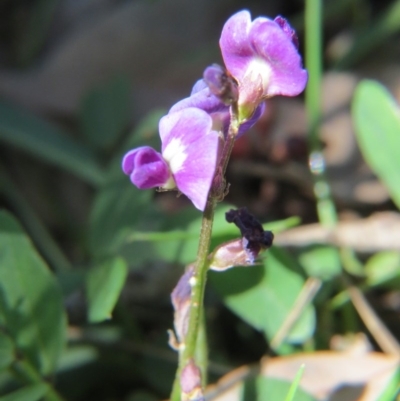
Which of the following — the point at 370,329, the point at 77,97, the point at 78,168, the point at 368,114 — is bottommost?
the point at 370,329

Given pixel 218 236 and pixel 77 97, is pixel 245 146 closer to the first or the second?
pixel 77 97

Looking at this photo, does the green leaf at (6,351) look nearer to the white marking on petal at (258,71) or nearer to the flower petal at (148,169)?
the flower petal at (148,169)

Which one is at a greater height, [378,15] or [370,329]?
[378,15]

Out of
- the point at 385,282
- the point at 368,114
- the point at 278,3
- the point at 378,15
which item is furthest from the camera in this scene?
the point at 278,3

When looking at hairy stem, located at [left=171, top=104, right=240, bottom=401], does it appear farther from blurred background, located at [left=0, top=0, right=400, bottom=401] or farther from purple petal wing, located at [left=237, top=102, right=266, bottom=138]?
blurred background, located at [left=0, top=0, right=400, bottom=401]

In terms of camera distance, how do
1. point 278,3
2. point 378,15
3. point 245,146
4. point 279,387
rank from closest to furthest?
point 279,387 → point 245,146 → point 378,15 → point 278,3

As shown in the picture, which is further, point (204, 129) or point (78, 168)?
point (78, 168)

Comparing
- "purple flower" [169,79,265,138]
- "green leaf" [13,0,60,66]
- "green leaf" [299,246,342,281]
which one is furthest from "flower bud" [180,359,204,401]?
"green leaf" [13,0,60,66]

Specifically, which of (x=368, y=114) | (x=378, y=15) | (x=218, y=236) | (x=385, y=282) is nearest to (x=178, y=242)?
(x=218, y=236)
